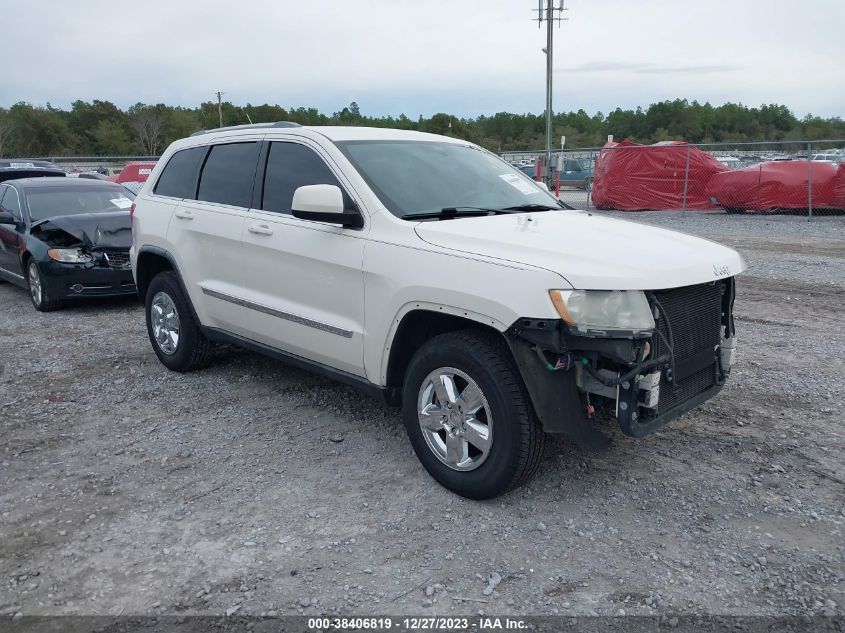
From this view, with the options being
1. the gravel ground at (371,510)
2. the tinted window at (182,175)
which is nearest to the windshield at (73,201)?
the tinted window at (182,175)

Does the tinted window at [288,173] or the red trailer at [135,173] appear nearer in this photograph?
the tinted window at [288,173]

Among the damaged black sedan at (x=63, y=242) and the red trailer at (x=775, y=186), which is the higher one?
the red trailer at (x=775, y=186)

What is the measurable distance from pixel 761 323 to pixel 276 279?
5.12 meters

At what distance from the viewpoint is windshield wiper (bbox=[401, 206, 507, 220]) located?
4.25 metres

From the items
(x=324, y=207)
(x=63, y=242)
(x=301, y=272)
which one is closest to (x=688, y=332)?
(x=324, y=207)

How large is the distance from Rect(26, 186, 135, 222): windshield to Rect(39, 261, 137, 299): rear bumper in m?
1.02

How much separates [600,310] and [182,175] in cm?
402

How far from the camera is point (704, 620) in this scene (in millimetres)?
2936

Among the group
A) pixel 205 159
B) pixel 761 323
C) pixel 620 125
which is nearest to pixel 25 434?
pixel 205 159

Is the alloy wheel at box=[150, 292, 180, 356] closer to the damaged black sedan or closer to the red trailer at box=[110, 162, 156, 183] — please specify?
the damaged black sedan

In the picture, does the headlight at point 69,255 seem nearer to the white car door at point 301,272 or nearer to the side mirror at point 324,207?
the white car door at point 301,272

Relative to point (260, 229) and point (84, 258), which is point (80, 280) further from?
point (260, 229)

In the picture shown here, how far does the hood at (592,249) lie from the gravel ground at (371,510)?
46.8 inches

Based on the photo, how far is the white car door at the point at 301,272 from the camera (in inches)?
171
